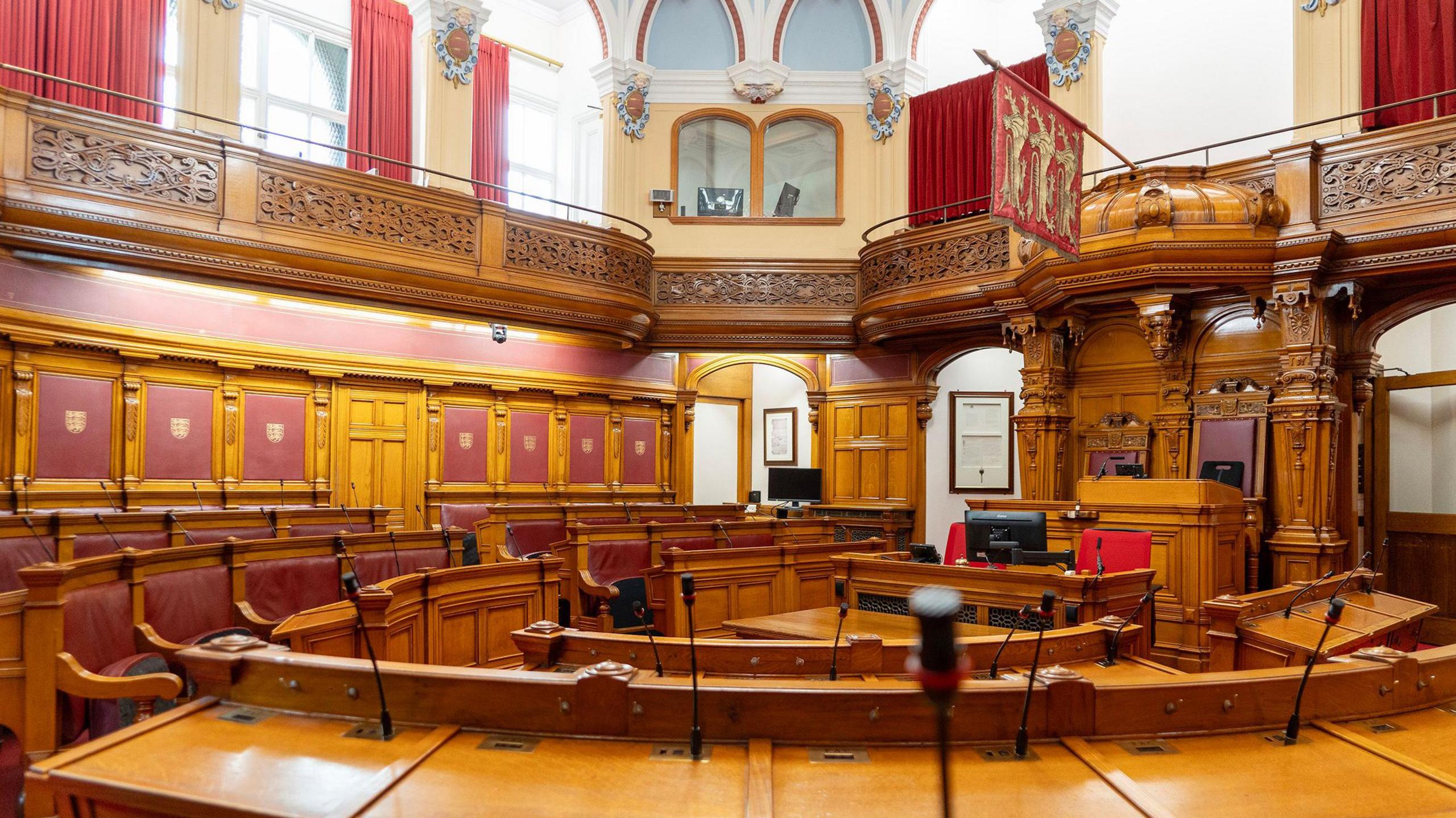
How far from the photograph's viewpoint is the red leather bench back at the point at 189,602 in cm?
430

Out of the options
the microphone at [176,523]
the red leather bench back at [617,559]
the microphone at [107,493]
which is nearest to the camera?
the microphone at [176,523]

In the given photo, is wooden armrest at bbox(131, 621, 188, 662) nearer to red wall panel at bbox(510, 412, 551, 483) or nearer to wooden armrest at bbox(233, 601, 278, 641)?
wooden armrest at bbox(233, 601, 278, 641)

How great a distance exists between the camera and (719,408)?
1492 cm

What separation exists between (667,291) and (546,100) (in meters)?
4.37

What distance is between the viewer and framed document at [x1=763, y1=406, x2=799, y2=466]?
14.4 m

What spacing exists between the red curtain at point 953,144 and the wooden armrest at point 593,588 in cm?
750

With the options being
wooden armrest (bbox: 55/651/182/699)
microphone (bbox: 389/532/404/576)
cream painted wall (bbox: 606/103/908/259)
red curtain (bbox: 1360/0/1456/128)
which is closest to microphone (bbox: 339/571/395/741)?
wooden armrest (bbox: 55/651/182/699)

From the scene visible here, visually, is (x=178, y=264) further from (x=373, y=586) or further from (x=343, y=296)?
(x=373, y=586)

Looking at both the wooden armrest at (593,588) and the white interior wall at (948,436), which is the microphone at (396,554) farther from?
the white interior wall at (948,436)

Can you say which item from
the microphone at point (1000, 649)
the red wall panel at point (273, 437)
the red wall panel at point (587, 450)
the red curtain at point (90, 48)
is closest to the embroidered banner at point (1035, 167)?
the microphone at point (1000, 649)

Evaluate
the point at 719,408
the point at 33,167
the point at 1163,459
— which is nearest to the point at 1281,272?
the point at 1163,459

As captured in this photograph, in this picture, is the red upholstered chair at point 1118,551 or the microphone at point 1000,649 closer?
the microphone at point 1000,649

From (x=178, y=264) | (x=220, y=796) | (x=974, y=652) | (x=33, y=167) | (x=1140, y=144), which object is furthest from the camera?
(x=1140, y=144)

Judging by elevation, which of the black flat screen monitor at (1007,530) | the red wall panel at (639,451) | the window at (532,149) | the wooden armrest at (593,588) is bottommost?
the wooden armrest at (593,588)
